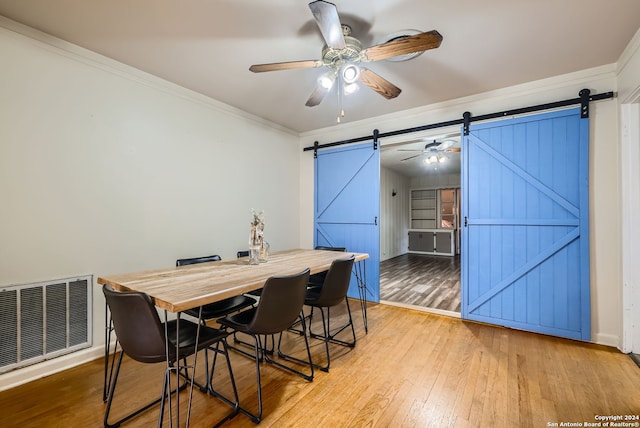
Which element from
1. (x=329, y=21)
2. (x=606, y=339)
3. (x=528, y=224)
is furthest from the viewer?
(x=528, y=224)

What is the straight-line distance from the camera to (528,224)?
9.59ft

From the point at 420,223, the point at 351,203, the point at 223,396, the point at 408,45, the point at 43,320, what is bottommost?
the point at 223,396

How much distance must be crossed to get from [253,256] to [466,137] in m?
2.75

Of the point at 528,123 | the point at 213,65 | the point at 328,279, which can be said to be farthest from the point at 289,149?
the point at 528,123

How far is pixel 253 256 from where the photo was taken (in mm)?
2420

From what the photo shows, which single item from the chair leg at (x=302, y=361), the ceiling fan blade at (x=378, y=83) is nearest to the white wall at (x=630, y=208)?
the ceiling fan blade at (x=378, y=83)

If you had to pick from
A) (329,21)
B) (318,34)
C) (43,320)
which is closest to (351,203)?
(318,34)

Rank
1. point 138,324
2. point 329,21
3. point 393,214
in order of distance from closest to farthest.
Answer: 1. point 138,324
2. point 329,21
3. point 393,214

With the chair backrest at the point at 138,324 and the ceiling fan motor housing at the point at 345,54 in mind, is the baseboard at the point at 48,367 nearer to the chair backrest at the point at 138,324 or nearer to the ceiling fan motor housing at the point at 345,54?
the chair backrest at the point at 138,324

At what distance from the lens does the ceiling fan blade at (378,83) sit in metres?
2.13

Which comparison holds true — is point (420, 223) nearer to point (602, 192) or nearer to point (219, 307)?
point (602, 192)

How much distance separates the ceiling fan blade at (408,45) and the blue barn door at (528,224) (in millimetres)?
1932

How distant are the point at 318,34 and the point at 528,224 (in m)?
2.76

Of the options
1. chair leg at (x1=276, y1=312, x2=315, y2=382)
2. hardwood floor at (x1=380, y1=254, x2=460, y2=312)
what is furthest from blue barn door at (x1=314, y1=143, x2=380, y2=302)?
chair leg at (x1=276, y1=312, x2=315, y2=382)
